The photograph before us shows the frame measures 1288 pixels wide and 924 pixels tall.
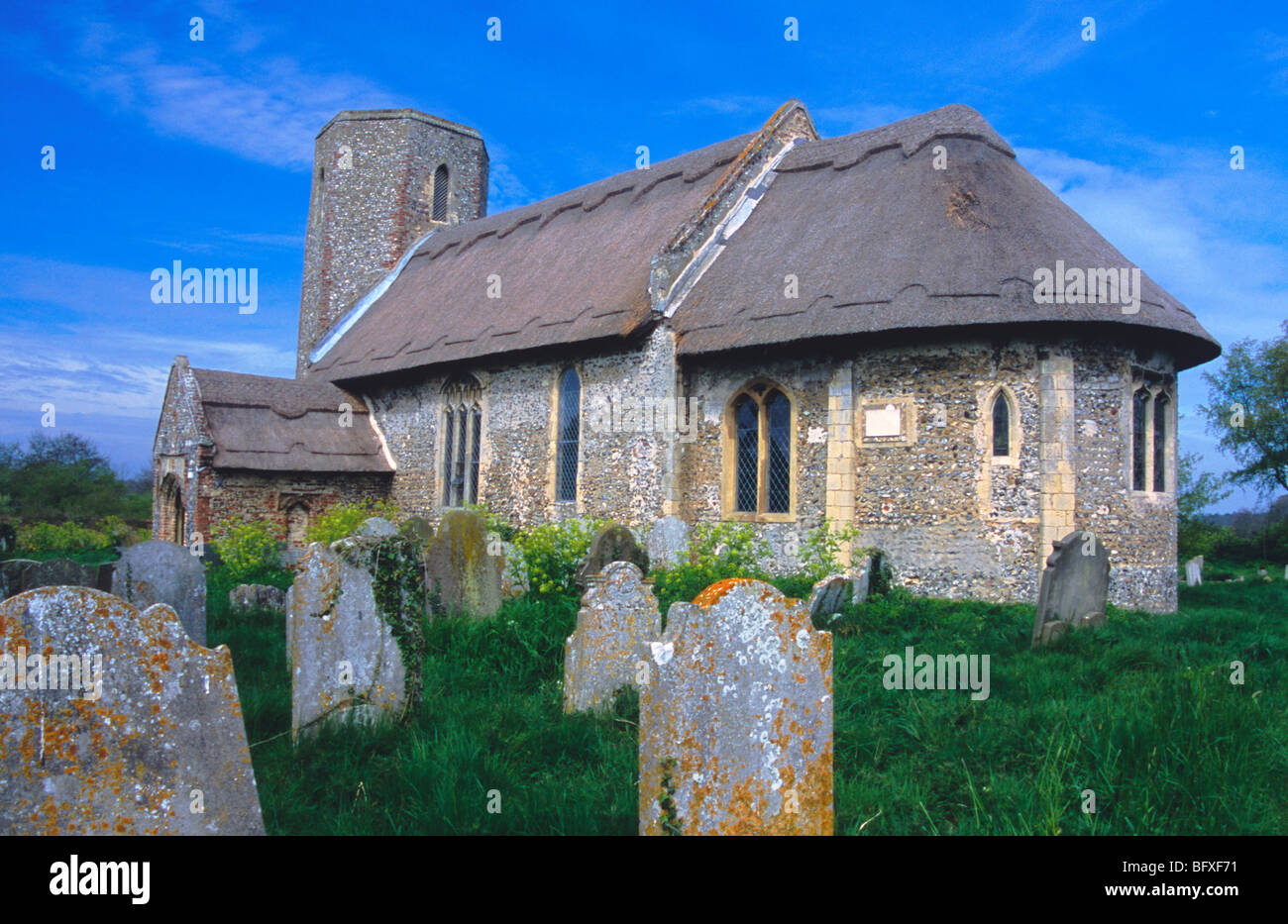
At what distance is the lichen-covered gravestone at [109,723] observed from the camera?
9.64 ft

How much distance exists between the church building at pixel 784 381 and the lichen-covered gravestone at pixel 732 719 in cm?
871

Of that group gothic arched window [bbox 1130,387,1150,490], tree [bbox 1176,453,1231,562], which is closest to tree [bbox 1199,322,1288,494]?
tree [bbox 1176,453,1231,562]

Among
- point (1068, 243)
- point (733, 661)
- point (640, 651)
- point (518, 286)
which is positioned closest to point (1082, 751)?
point (733, 661)

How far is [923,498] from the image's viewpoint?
1173cm

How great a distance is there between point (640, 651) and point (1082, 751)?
9.92ft

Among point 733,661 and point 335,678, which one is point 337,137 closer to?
point 335,678

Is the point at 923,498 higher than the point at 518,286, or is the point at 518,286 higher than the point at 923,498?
the point at 518,286

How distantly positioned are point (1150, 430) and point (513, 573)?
9169 mm

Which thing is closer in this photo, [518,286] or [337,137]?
[518,286]

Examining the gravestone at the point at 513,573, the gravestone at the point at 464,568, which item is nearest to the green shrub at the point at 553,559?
the gravestone at the point at 513,573

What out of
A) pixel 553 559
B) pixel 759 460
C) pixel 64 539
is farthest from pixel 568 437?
pixel 64 539

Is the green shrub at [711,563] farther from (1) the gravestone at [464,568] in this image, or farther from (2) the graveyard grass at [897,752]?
(2) the graveyard grass at [897,752]

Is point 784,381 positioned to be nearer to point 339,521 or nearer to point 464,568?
point 464,568

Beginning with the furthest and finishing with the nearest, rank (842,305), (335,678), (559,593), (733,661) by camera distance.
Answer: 1. (842,305)
2. (559,593)
3. (335,678)
4. (733,661)
